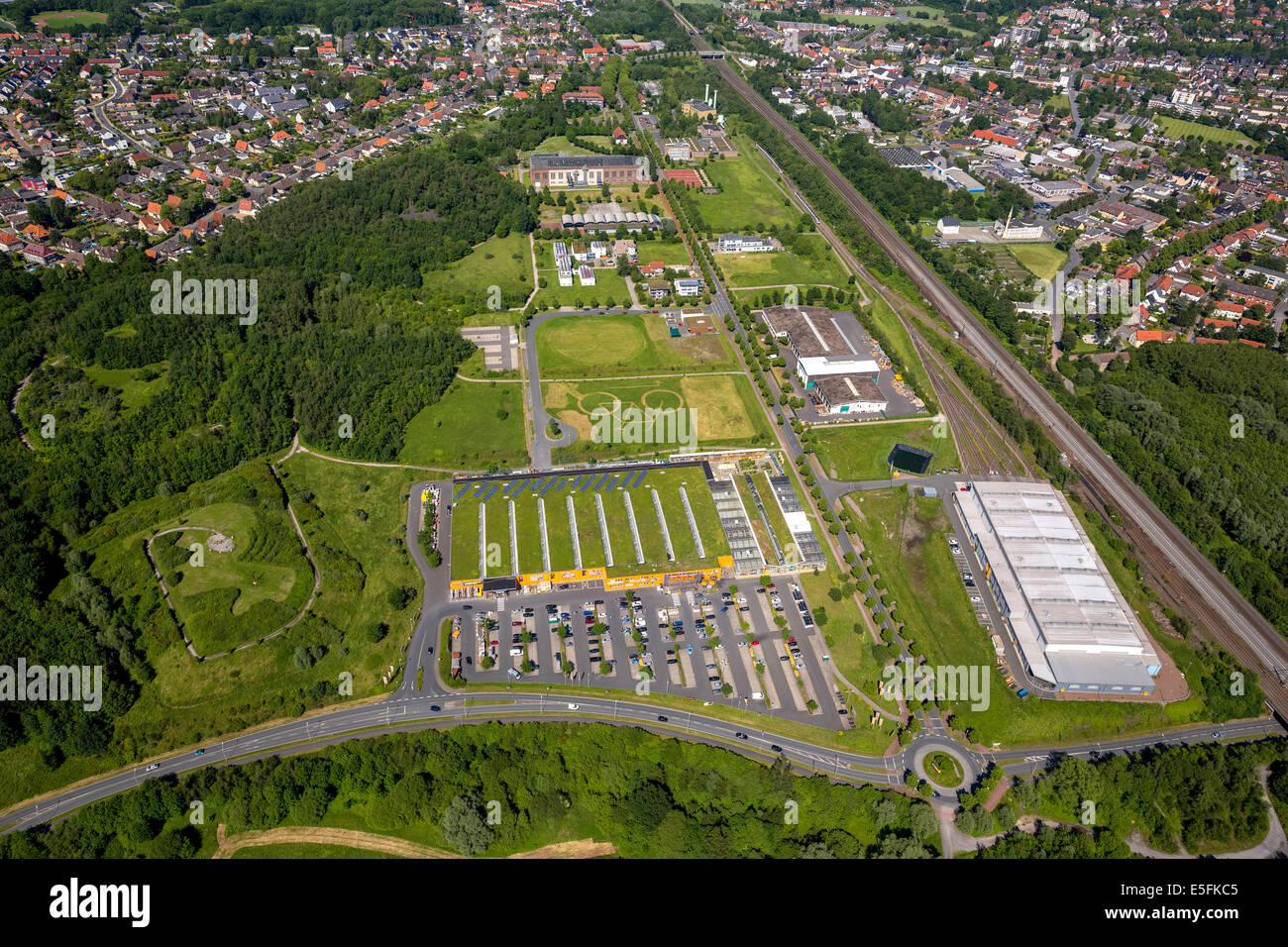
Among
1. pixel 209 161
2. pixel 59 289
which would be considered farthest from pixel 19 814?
pixel 209 161

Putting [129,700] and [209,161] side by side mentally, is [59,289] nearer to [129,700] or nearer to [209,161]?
[209,161]

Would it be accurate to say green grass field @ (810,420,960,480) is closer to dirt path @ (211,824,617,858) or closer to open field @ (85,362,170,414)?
dirt path @ (211,824,617,858)

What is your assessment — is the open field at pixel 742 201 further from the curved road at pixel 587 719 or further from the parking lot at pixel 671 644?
the curved road at pixel 587 719

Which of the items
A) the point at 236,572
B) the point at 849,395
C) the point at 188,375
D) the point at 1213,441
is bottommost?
the point at 236,572

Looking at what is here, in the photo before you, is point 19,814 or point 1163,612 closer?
point 19,814

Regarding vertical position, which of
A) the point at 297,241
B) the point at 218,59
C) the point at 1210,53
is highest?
the point at 1210,53

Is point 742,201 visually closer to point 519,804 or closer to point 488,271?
point 488,271

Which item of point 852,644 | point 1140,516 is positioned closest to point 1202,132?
point 1140,516

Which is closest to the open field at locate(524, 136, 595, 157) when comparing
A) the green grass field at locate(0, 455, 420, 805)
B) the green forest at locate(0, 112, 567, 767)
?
the green forest at locate(0, 112, 567, 767)
